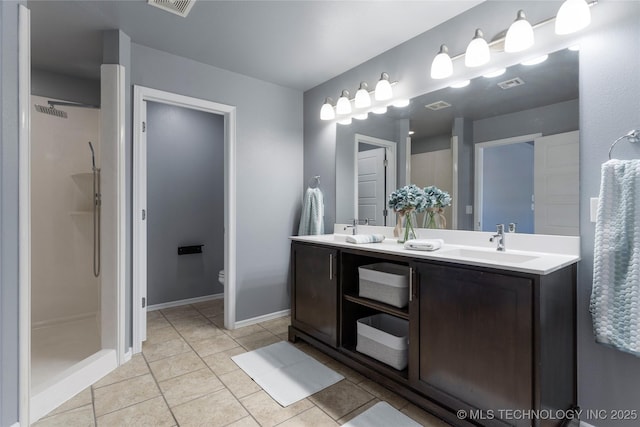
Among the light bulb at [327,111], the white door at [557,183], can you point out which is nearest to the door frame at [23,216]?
the light bulb at [327,111]

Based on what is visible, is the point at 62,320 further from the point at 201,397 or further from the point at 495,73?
the point at 495,73

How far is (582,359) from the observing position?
1559 mm

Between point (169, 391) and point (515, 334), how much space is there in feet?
6.40

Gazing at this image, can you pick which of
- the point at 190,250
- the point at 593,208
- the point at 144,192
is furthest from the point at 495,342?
the point at 190,250

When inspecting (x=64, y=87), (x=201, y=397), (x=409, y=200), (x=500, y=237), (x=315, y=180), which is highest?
(x=64, y=87)

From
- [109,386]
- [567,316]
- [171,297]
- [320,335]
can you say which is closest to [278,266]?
[320,335]

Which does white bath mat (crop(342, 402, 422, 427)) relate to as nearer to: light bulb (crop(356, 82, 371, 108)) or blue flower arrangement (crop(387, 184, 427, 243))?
blue flower arrangement (crop(387, 184, 427, 243))

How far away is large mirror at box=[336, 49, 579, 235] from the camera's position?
5.50 feet

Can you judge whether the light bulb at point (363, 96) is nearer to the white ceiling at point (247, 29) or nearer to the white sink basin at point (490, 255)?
the white ceiling at point (247, 29)

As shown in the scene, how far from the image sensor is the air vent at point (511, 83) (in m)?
1.86

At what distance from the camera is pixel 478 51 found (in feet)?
5.99

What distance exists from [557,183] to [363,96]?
5.03ft

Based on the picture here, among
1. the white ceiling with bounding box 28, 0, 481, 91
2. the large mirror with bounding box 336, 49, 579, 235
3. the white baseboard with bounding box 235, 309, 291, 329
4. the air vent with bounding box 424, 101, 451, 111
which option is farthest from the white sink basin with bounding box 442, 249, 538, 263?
the white baseboard with bounding box 235, 309, 291, 329

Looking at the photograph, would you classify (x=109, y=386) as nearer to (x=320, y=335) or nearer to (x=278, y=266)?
(x=320, y=335)
